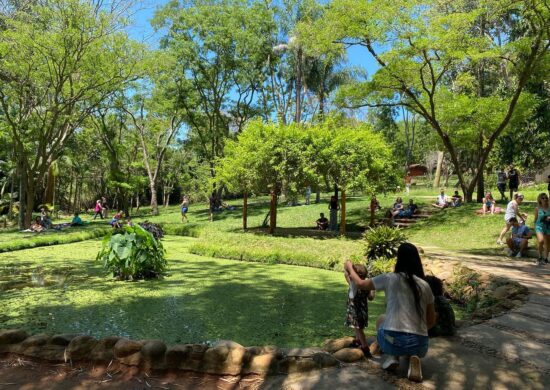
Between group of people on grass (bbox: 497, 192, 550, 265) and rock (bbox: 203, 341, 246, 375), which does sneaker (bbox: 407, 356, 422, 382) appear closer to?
rock (bbox: 203, 341, 246, 375)

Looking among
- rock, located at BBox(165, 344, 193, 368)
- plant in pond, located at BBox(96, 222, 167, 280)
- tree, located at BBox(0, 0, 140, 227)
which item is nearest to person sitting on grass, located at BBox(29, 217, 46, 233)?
tree, located at BBox(0, 0, 140, 227)

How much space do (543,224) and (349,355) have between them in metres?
7.06

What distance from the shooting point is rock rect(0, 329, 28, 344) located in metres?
4.56

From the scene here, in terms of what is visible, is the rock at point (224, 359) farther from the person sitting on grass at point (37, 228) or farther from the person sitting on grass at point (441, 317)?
the person sitting on grass at point (37, 228)

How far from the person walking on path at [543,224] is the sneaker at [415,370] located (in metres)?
6.94

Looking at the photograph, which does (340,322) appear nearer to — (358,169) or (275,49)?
(358,169)

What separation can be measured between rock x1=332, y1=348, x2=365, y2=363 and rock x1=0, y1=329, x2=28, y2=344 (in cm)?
327

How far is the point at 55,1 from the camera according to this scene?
53.2 ft

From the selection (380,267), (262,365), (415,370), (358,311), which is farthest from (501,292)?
(262,365)

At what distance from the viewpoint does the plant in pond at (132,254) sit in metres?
8.17

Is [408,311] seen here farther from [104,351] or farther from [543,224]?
[543,224]

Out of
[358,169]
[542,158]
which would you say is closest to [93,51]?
[358,169]

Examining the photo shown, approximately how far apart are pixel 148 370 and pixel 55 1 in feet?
54.3

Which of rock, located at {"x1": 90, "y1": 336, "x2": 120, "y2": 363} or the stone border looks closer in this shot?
the stone border
